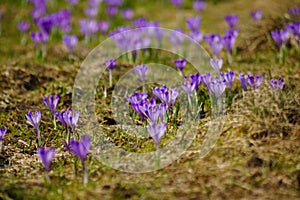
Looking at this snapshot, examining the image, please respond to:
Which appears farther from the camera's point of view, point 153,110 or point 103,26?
point 103,26

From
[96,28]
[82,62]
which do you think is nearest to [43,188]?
[82,62]

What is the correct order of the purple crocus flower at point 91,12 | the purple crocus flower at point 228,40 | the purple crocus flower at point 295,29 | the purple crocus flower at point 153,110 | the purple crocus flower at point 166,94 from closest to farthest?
1. the purple crocus flower at point 153,110
2. the purple crocus flower at point 166,94
3. the purple crocus flower at point 295,29
4. the purple crocus flower at point 228,40
5. the purple crocus flower at point 91,12

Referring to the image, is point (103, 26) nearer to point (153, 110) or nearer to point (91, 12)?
point (91, 12)

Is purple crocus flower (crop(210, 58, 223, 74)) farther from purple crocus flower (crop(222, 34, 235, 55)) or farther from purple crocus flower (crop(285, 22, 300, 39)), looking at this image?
purple crocus flower (crop(285, 22, 300, 39))

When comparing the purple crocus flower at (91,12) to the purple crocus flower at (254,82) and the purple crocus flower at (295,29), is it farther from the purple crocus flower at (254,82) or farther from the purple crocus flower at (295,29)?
the purple crocus flower at (254,82)

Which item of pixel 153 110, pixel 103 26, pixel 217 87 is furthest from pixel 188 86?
pixel 103 26

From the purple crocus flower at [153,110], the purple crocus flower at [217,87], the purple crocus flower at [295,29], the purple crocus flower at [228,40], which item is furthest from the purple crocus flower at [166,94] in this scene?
the purple crocus flower at [295,29]

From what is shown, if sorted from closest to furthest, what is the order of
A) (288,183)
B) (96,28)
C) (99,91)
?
(288,183) → (99,91) → (96,28)

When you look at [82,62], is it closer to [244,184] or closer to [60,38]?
[60,38]

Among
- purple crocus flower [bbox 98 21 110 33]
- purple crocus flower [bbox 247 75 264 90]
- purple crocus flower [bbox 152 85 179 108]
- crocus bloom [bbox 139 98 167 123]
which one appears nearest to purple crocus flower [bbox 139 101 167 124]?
crocus bloom [bbox 139 98 167 123]

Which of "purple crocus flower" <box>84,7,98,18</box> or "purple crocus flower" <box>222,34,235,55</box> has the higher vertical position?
"purple crocus flower" <box>84,7,98,18</box>

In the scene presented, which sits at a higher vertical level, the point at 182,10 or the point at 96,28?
the point at 182,10
